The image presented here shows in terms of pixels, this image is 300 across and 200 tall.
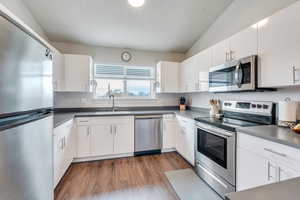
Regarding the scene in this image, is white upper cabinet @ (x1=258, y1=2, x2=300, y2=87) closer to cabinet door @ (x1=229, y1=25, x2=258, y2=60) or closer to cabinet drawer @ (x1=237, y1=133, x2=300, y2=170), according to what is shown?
cabinet door @ (x1=229, y1=25, x2=258, y2=60)

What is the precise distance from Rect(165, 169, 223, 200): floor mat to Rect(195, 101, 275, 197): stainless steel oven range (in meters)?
0.08

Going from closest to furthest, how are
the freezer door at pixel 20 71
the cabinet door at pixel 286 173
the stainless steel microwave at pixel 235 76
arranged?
the freezer door at pixel 20 71 < the cabinet door at pixel 286 173 < the stainless steel microwave at pixel 235 76

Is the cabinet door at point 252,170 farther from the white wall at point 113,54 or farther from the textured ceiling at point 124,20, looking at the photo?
the white wall at point 113,54

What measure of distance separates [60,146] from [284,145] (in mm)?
2412

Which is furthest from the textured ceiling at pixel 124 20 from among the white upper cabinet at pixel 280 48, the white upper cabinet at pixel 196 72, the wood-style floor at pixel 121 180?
the wood-style floor at pixel 121 180

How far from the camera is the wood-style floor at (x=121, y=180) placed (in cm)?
183

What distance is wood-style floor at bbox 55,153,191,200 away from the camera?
1.83 m

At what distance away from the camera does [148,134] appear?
3037 millimetres

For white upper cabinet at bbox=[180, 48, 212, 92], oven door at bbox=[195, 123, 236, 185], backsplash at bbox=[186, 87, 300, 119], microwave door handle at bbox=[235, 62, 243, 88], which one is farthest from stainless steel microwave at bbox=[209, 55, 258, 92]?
oven door at bbox=[195, 123, 236, 185]

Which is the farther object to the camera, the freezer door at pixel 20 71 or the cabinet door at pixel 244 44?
the cabinet door at pixel 244 44

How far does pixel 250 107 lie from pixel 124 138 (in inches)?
86.3

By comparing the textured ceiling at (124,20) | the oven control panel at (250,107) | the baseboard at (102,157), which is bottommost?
the baseboard at (102,157)

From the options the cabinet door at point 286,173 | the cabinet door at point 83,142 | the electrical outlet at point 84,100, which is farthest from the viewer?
the electrical outlet at point 84,100

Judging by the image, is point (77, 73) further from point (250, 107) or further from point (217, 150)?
point (250, 107)
